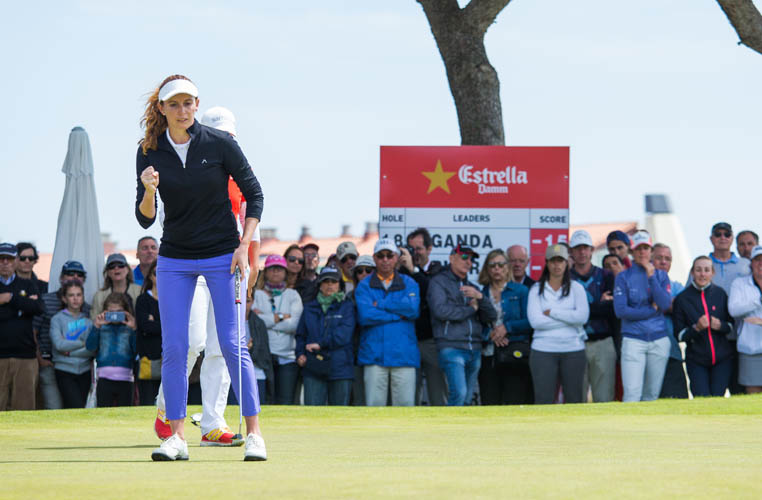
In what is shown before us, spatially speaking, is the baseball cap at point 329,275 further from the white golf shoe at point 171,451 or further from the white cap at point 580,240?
the white golf shoe at point 171,451

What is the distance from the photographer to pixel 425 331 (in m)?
13.7

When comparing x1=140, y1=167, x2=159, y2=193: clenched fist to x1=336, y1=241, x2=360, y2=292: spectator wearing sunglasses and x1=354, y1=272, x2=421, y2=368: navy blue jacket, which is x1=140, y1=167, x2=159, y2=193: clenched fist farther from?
x1=336, y1=241, x2=360, y2=292: spectator wearing sunglasses

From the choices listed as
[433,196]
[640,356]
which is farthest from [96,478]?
[433,196]

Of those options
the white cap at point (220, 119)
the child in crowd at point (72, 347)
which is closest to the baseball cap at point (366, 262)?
the child in crowd at point (72, 347)

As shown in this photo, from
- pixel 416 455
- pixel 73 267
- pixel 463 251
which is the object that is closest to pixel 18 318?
pixel 73 267

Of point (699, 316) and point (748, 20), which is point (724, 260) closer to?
point (699, 316)

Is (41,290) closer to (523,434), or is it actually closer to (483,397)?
(483,397)

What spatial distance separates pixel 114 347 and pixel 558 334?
4.85 m

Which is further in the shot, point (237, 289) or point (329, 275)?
point (329, 275)

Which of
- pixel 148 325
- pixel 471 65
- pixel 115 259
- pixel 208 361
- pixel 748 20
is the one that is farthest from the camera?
pixel 471 65

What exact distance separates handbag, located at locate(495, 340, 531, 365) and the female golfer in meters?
7.14

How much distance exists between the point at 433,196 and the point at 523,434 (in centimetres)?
671

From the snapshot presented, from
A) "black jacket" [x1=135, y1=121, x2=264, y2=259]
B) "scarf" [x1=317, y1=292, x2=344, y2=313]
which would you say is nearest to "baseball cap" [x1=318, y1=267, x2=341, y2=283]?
"scarf" [x1=317, y1=292, x2=344, y2=313]

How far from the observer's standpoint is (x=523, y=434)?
332 inches
